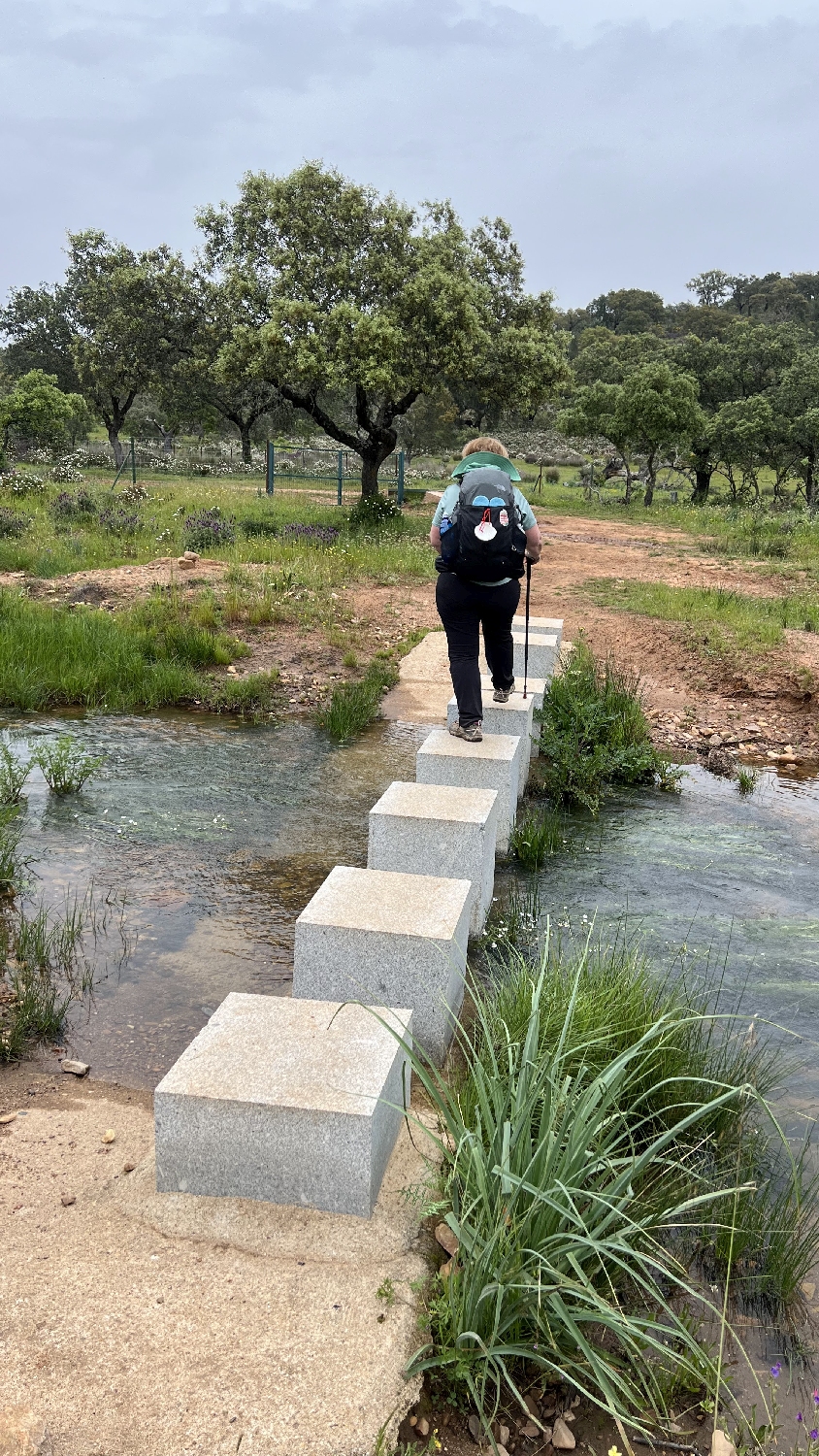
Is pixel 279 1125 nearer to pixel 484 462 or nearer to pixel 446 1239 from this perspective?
pixel 446 1239

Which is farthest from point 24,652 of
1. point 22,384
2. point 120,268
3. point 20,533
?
point 22,384


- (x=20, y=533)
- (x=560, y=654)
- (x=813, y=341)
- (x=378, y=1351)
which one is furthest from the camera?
(x=813, y=341)

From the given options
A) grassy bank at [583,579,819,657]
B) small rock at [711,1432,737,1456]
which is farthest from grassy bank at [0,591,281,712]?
small rock at [711,1432,737,1456]

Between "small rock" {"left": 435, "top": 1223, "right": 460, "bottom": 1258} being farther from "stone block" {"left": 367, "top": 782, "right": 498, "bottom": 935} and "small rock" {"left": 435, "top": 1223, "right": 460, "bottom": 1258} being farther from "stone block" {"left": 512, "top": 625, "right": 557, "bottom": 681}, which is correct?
"stone block" {"left": 512, "top": 625, "right": 557, "bottom": 681}

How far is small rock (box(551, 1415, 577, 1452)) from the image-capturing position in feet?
7.50

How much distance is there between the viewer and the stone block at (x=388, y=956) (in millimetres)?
3672

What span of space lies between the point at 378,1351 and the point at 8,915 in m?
3.19

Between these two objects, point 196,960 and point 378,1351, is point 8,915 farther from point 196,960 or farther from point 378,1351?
point 378,1351

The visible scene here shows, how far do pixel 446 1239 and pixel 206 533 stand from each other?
1308 centimetres

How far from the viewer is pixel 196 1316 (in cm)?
240

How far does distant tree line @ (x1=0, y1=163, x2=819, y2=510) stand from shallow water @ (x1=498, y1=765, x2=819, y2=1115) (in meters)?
12.3

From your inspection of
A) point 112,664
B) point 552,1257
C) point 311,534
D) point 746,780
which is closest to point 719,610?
point 746,780

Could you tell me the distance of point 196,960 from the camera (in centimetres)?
460

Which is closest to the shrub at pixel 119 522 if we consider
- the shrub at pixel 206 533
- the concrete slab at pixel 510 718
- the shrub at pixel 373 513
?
the shrub at pixel 206 533
